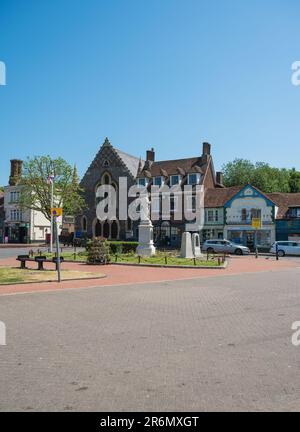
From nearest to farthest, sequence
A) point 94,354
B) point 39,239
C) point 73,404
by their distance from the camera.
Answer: point 73,404, point 94,354, point 39,239

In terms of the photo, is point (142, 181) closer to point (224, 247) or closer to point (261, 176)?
point (224, 247)

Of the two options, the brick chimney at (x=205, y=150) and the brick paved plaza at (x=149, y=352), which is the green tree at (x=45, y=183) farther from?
the brick paved plaza at (x=149, y=352)

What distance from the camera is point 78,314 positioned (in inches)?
388

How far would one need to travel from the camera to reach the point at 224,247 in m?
40.4

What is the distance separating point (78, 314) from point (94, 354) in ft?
10.9

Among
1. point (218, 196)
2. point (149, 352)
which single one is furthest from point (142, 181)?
point (149, 352)

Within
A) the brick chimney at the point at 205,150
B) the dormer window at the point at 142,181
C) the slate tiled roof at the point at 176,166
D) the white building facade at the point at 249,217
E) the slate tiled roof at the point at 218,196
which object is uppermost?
the brick chimney at the point at 205,150

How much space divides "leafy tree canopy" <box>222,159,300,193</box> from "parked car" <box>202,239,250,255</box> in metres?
32.7

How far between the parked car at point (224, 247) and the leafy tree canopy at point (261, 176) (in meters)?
32.7

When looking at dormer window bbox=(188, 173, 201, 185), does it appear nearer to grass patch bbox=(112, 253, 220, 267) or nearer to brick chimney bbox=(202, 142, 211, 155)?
brick chimney bbox=(202, 142, 211, 155)

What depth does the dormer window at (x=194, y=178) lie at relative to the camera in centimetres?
5186

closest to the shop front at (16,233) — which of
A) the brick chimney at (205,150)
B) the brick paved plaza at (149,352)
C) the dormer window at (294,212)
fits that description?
the brick chimney at (205,150)

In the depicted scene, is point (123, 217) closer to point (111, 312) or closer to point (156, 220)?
point (156, 220)
